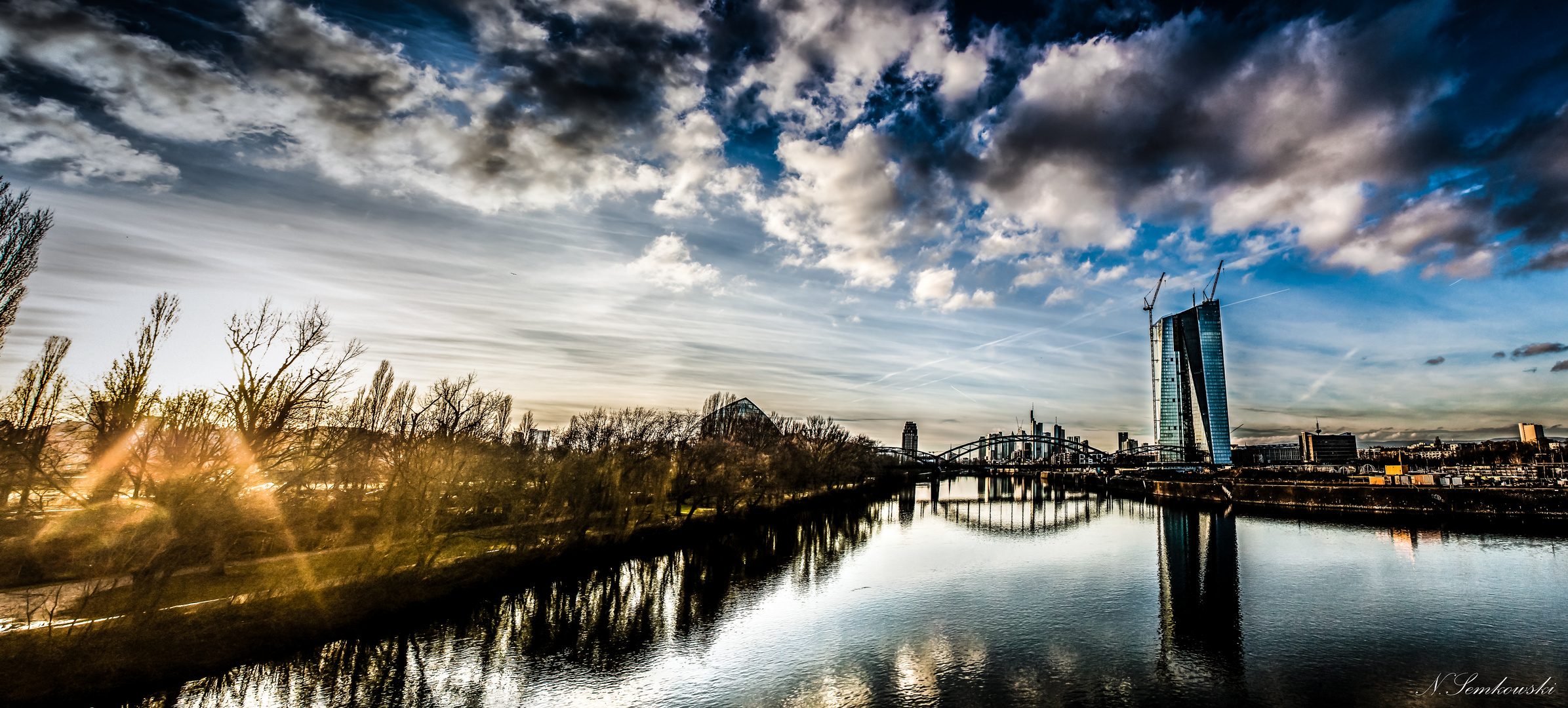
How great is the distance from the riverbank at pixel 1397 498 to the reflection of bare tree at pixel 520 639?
67854 millimetres

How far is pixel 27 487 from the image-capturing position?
23.2 metres

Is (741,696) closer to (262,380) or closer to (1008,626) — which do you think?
(1008,626)

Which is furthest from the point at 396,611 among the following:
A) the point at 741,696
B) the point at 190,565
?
the point at 741,696

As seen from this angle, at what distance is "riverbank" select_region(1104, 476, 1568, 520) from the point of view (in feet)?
197

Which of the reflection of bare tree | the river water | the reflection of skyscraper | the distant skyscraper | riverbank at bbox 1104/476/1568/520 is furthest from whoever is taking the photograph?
the distant skyscraper

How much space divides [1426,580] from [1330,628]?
49.1ft

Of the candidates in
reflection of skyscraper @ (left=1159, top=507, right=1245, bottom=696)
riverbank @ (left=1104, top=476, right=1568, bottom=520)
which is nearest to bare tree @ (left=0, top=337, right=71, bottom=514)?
reflection of skyscraper @ (left=1159, top=507, right=1245, bottom=696)

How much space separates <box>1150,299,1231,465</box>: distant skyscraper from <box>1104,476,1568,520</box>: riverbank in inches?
3750

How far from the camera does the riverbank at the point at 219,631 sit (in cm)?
1709

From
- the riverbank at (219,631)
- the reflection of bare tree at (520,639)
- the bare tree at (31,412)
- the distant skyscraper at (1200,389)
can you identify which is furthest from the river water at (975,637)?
the distant skyscraper at (1200,389)

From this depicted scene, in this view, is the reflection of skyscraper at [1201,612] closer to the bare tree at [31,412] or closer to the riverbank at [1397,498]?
the riverbank at [1397,498]

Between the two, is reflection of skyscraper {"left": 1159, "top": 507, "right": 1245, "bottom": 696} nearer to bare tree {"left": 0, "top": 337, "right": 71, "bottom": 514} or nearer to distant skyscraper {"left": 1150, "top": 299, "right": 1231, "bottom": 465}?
bare tree {"left": 0, "top": 337, "right": 71, "bottom": 514}

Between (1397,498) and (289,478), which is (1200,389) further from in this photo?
(289,478)

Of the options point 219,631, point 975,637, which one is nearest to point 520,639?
point 219,631
